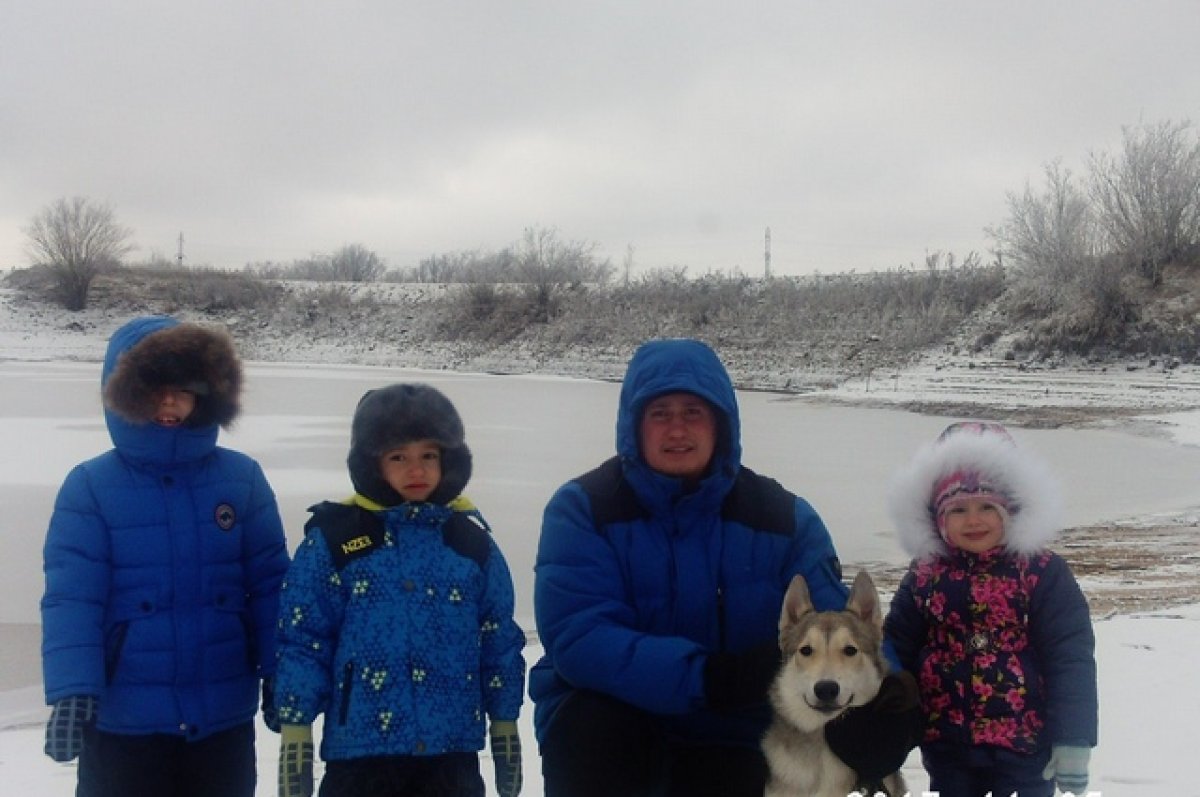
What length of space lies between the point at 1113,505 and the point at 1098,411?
42.2 feet

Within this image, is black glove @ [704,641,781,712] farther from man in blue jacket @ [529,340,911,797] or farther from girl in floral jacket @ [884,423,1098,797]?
girl in floral jacket @ [884,423,1098,797]

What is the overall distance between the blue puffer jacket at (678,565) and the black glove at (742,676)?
0.40 feet

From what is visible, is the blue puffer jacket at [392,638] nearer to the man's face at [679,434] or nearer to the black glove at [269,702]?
the black glove at [269,702]

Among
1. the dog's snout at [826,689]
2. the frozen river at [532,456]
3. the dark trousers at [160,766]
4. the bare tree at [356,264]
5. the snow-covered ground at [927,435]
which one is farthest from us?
the bare tree at [356,264]

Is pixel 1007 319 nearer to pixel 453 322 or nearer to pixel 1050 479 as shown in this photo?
pixel 453 322

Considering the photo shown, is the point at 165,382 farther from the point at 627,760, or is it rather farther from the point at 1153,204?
the point at 1153,204

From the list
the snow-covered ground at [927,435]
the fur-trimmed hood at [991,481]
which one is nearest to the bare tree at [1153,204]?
the snow-covered ground at [927,435]

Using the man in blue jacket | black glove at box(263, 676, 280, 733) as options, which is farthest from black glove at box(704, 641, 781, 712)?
black glove at box(263, 676, 280, 733)

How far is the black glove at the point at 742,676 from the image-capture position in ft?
8.77

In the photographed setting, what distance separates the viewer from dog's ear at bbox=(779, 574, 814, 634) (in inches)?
104

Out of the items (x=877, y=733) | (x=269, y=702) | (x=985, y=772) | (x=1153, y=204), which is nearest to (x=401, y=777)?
(x=269, y=702)

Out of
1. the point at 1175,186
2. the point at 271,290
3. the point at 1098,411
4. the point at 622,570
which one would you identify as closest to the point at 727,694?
the point at 622,570

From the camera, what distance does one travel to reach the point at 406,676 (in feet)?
8.96

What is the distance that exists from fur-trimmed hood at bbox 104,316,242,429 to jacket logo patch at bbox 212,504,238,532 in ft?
0.80
